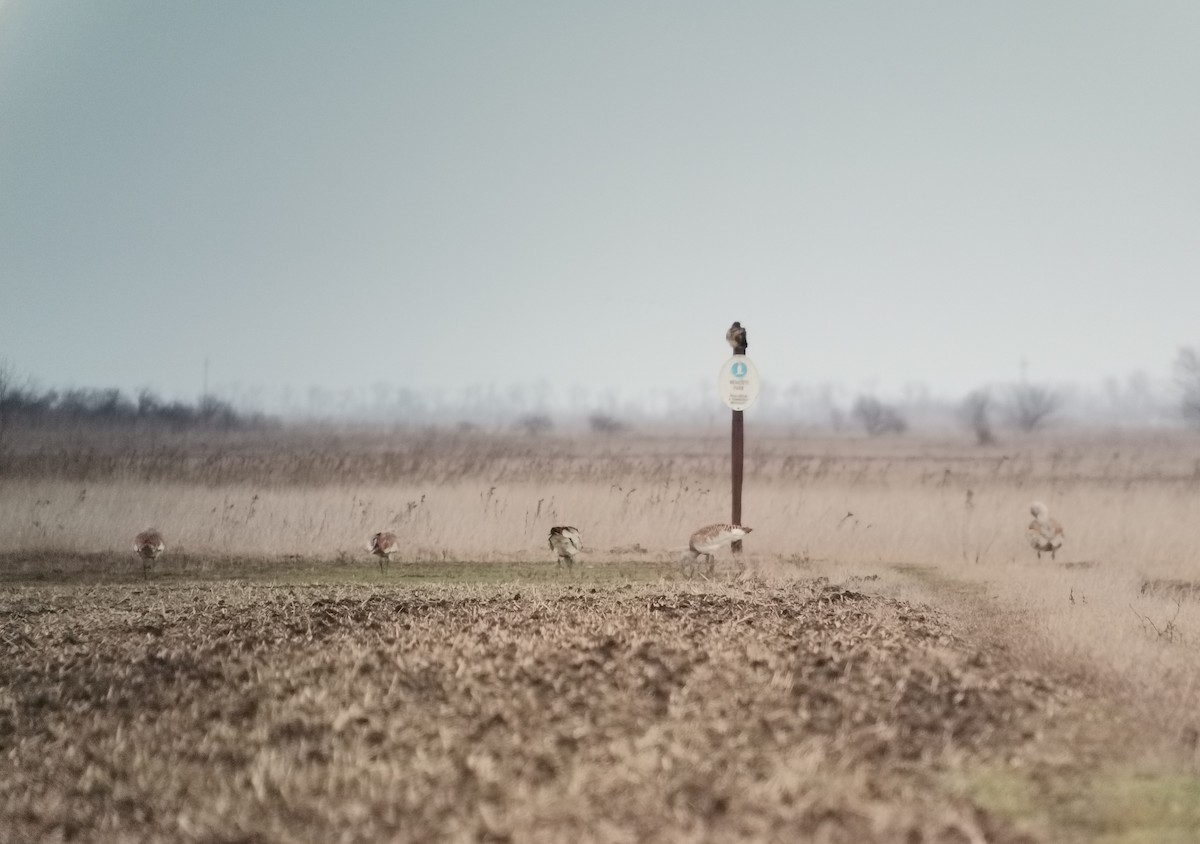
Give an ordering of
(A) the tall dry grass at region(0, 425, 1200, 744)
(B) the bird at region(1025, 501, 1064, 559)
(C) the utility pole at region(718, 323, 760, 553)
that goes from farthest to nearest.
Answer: (B) the bird at region(1025, 501, 1064, 559)
(A) the tall dry grass at region(0, 425, 1200, 744)
(C) the utility pole at region(718, 323, 760, 553)

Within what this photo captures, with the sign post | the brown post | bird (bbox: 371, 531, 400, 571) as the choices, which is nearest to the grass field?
bird (bbox: 371, 531, 400, 571)

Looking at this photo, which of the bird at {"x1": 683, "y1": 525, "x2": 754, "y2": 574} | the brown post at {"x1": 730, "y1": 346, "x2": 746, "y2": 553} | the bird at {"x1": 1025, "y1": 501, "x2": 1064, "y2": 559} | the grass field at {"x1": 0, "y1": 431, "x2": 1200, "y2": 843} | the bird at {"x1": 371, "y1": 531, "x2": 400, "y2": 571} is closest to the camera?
the grass field at {"x1": 0, "y1": 431, "x2": 1200, "y2": 843}

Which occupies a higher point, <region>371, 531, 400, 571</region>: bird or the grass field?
<region>371, 531, 400, 571</region>: bird

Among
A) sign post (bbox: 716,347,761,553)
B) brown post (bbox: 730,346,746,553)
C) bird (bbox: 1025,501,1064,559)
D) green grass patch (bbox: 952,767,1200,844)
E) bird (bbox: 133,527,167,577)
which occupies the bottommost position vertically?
green grass patch (bbox: 952,767,1200,844)

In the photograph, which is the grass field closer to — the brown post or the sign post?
the brown post

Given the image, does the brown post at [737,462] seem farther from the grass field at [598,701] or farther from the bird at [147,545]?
the bird at [147,545]

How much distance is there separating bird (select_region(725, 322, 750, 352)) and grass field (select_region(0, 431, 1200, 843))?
2575 millimetres

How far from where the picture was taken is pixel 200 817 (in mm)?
4625

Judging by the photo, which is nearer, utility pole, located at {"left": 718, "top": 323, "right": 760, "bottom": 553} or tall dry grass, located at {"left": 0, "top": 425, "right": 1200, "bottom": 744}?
utility pole, located at {"left": 718, "top": 323, "right": 760, "bottom": 553}

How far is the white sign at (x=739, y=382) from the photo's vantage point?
12.1 m

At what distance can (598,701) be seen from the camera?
18.6 ft

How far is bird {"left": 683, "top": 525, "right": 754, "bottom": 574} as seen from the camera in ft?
37.7

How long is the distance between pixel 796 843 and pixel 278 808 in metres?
2.27

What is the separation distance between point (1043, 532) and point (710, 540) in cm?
444
